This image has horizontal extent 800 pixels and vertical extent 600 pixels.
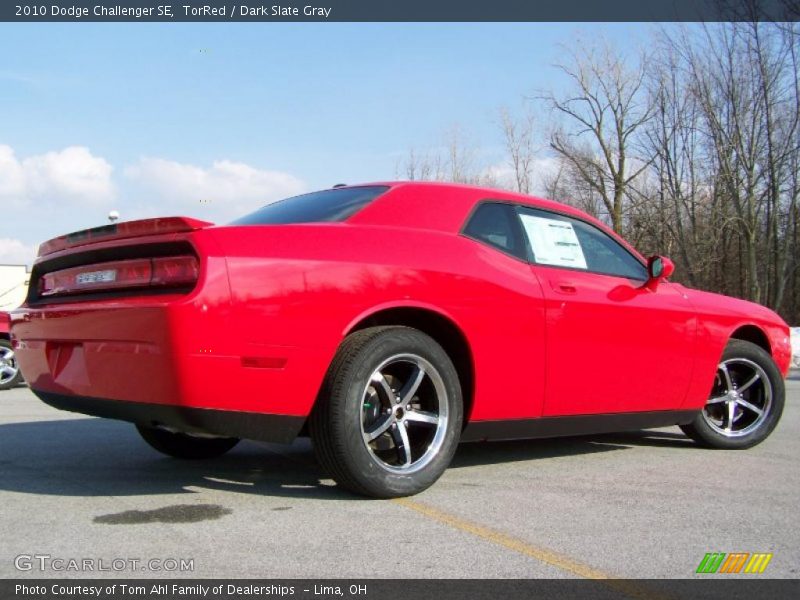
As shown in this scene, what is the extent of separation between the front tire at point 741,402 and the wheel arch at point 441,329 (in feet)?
7.01

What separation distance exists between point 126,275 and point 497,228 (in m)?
1.90

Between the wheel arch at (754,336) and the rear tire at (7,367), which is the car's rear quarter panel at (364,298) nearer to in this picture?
the wheel arch at (754,336)

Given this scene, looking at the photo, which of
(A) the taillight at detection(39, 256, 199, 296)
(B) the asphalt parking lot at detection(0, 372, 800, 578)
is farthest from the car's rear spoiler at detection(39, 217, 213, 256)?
(B) the asphalt parking lot at detection(0, 372, 800, 578)

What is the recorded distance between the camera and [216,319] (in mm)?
3025

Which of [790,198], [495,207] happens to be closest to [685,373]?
[495,207]

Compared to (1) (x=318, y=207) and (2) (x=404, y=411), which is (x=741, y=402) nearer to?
(2) (x=404, y=411)

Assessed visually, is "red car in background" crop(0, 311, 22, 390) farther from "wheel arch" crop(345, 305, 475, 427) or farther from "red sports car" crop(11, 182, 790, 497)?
"wheel arch" crop(345, 305, 475, 427)

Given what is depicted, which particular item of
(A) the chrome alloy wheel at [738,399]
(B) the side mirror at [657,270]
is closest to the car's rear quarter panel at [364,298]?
(B) the side mirror at [657,270]

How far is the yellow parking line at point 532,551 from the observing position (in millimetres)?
2445

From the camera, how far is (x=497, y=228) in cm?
416

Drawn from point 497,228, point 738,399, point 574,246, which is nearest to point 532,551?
point 497,228

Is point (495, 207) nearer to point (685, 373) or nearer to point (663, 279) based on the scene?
point (663, 279)

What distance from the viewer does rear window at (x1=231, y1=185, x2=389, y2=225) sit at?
381 cm

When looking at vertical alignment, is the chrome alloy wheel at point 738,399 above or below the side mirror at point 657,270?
below
